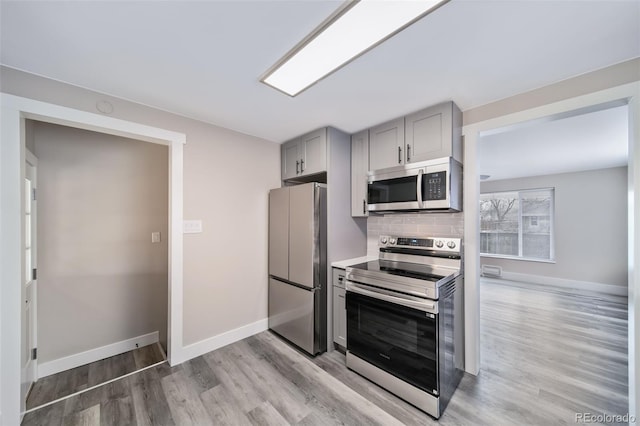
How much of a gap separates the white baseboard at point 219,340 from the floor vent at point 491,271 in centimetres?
579

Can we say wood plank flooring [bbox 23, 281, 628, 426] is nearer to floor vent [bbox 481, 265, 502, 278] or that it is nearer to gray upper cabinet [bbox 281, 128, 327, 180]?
gray upper cabinet [bbox 281, 128, 327, 180]

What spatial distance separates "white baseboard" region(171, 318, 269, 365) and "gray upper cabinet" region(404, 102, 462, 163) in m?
2.60

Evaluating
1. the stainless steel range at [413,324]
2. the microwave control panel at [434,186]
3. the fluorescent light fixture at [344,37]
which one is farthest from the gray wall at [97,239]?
the microwave control panel at [434,186]

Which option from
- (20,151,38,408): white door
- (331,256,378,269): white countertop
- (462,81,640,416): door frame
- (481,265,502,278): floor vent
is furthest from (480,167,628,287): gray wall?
(20,151,38,408): white door

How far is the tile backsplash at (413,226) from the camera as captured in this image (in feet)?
7.98

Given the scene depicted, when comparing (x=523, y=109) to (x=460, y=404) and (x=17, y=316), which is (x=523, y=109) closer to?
(x=460, y=404)

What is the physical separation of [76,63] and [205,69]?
841 mm

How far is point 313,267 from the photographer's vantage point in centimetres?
260

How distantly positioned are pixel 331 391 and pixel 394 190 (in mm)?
1877

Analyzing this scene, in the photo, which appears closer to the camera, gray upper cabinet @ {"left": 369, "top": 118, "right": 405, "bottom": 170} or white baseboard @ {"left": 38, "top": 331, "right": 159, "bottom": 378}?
white baseboard @ {"left": 38, "top": 331, "right": 159, "bottom": 378}

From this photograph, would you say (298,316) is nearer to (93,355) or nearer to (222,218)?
(222,218)

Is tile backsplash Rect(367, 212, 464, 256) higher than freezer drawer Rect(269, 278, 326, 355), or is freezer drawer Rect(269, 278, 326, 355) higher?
tile backsplash Rect(367, 212, 464, 256)

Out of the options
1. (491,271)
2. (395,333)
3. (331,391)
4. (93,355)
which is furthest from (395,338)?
(491,271)

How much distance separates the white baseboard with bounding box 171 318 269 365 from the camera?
2.48 meters
